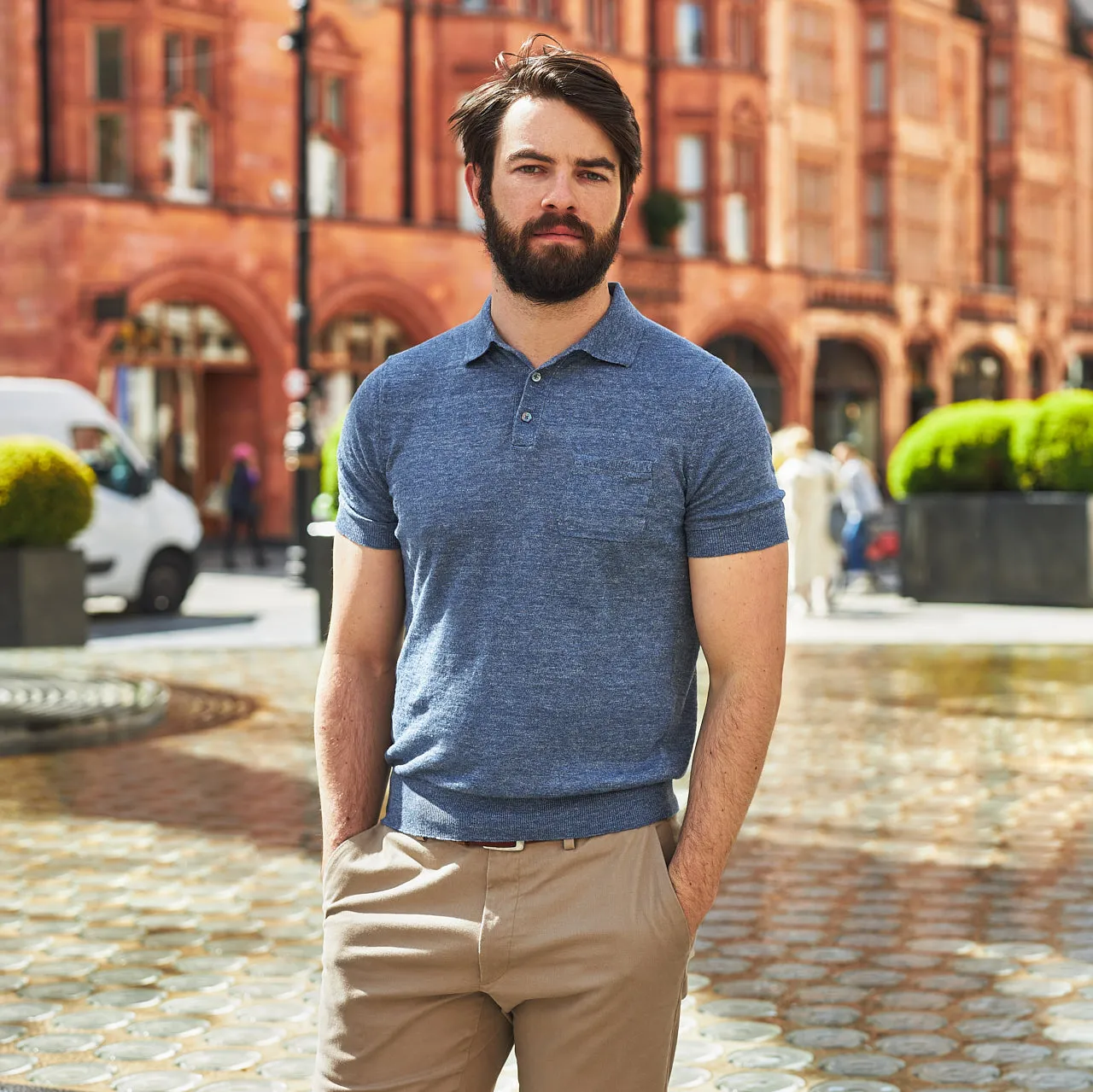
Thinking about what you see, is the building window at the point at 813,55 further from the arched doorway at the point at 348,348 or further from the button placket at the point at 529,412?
the button placket at the point at 529,412

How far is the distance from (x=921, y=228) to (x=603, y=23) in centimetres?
1200

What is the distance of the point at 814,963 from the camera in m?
5.78

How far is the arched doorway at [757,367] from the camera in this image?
40.1 m

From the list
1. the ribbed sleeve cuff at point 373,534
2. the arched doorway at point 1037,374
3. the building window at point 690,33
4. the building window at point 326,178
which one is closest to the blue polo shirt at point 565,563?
the ribbed sleeve cuff at point 373,534

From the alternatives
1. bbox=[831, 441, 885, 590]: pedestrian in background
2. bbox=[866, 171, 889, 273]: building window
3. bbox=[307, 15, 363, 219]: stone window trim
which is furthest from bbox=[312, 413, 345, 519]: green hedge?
bbox=[866, 171, 889, 273]: building window

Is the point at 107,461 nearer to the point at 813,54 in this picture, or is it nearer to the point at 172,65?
the point at 172,65

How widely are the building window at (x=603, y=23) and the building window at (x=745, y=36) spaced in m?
3.02

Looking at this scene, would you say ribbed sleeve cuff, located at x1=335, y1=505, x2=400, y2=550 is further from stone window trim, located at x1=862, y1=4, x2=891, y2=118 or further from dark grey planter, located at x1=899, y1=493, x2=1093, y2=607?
stone window trim, located at x1=862, y1=4, x2=891, y2=118

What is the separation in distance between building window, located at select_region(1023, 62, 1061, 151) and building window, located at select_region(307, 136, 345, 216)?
22854mm

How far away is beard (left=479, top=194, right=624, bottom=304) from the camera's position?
265cm

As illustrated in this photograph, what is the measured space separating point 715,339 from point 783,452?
21.6 m

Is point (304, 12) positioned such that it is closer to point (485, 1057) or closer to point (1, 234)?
point (1, 234)

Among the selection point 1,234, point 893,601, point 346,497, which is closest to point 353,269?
point 1,234

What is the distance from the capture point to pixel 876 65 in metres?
45.1
